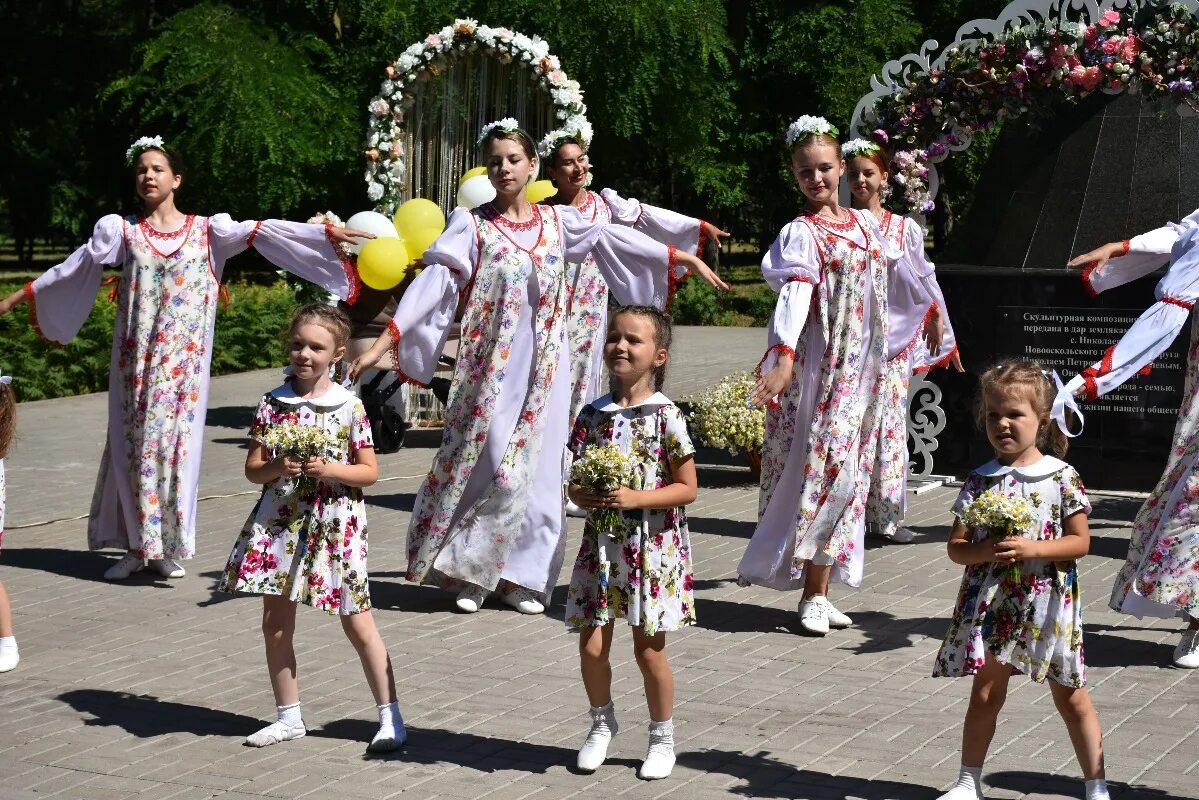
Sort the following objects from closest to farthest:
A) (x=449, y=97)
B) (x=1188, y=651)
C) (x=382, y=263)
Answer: (x=1188, y=651), (x=382, y=263), (x=449, y=97)

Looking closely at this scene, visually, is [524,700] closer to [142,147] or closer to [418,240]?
[142,147]

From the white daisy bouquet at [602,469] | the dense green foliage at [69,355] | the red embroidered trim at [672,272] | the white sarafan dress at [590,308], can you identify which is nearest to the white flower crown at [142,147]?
the white sarafan dress at [590,308]

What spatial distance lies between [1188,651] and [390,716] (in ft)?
9.99

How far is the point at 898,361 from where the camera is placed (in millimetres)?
8883

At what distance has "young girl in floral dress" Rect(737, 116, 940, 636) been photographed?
6961mm

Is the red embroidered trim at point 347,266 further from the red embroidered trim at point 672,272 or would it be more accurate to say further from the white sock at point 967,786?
the white sock at point 967,786

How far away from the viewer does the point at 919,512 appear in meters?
10.0

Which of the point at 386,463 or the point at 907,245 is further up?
the point at 907,245

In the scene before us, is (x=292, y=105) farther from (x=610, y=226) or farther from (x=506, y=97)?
(x=610, y=226)

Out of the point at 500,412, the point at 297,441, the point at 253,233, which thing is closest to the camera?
the point at 297,441

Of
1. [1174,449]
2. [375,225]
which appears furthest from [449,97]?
[1174,449]

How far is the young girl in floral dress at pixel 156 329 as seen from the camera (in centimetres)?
794

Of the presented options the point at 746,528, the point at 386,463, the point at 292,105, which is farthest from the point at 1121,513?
the point at 292,105

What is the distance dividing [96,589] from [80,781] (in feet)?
9.68
